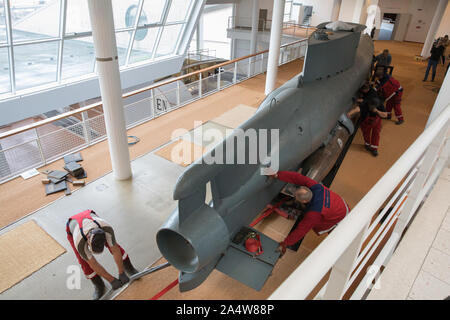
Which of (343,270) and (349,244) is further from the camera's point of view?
(343,270)

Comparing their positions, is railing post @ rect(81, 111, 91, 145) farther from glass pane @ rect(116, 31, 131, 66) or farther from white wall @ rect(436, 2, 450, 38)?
white wall @ rect(436, 2, 450, 38)

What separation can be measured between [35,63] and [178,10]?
6.12m

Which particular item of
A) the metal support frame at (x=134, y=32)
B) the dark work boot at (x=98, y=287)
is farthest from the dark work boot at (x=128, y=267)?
the metal support frame at (x=134, y=32)

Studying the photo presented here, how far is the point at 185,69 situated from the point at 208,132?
13584 mm

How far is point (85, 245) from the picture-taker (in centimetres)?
337

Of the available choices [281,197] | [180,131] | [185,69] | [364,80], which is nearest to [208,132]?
[180,131]

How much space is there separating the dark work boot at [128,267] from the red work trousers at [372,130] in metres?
5.36

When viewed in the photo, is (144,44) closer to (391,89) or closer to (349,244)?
(391,89)

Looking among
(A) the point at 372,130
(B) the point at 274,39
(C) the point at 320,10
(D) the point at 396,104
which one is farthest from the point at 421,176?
(C) the point at 320,10

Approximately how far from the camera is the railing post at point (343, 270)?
1.11 meters

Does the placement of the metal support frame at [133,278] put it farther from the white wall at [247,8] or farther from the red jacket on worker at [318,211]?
the white wall at [247,8]

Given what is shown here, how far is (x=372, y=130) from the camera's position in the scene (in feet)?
21.1

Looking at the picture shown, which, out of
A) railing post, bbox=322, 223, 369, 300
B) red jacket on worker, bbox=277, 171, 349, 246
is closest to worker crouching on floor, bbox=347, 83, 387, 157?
red jacket on worker, bbox=277, 171, 349, 246

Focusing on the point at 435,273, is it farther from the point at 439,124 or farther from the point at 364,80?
the point at 364,80
